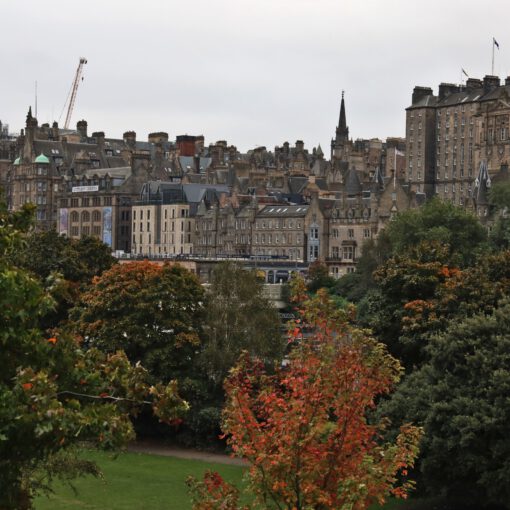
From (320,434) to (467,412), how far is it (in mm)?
15177

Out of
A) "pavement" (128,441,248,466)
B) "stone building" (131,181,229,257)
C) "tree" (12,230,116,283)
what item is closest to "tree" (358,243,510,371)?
"pavement" (128,441,248,466)

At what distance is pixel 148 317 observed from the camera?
6178 centimetres

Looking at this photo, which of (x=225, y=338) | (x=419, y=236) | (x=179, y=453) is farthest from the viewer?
(x=419, y=236)

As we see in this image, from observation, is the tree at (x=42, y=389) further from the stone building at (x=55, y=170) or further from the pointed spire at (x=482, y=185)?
the stone building at (x=55, y=170)

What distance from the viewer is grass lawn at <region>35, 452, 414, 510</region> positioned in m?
46.7

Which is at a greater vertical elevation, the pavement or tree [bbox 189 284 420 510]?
tree [bbox 189 284 420 510]

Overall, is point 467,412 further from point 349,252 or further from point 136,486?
point 349,252

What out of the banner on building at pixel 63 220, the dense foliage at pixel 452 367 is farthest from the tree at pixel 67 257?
the banner on building at pixel 63 220

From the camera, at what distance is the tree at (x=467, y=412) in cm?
3888

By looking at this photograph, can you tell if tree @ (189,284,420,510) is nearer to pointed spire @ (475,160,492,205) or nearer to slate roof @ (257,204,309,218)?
pointed spire @ (475,160,492,205)

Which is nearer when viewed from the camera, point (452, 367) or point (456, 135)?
point (452, 367)

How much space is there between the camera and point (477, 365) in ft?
133

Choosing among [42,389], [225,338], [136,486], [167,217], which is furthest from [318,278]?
[42,389]

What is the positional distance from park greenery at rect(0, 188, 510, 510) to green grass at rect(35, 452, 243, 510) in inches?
65.3
